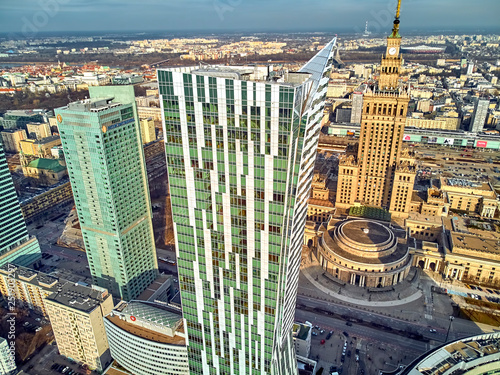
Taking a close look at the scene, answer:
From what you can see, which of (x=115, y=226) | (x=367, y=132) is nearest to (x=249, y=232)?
(x=115, y=226)

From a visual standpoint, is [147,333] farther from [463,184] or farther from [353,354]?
[463,184]

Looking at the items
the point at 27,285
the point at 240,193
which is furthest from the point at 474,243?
the point at 27,285

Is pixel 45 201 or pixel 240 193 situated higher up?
pixel 240 193

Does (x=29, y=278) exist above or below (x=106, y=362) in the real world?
above

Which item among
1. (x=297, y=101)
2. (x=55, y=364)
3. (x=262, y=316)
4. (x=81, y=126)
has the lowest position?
(x=55, y=364)

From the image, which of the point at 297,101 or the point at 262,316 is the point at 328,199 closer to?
the point at 262,316

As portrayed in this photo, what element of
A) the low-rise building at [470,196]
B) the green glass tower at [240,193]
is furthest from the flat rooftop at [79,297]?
the low-rise building at [470,196]
